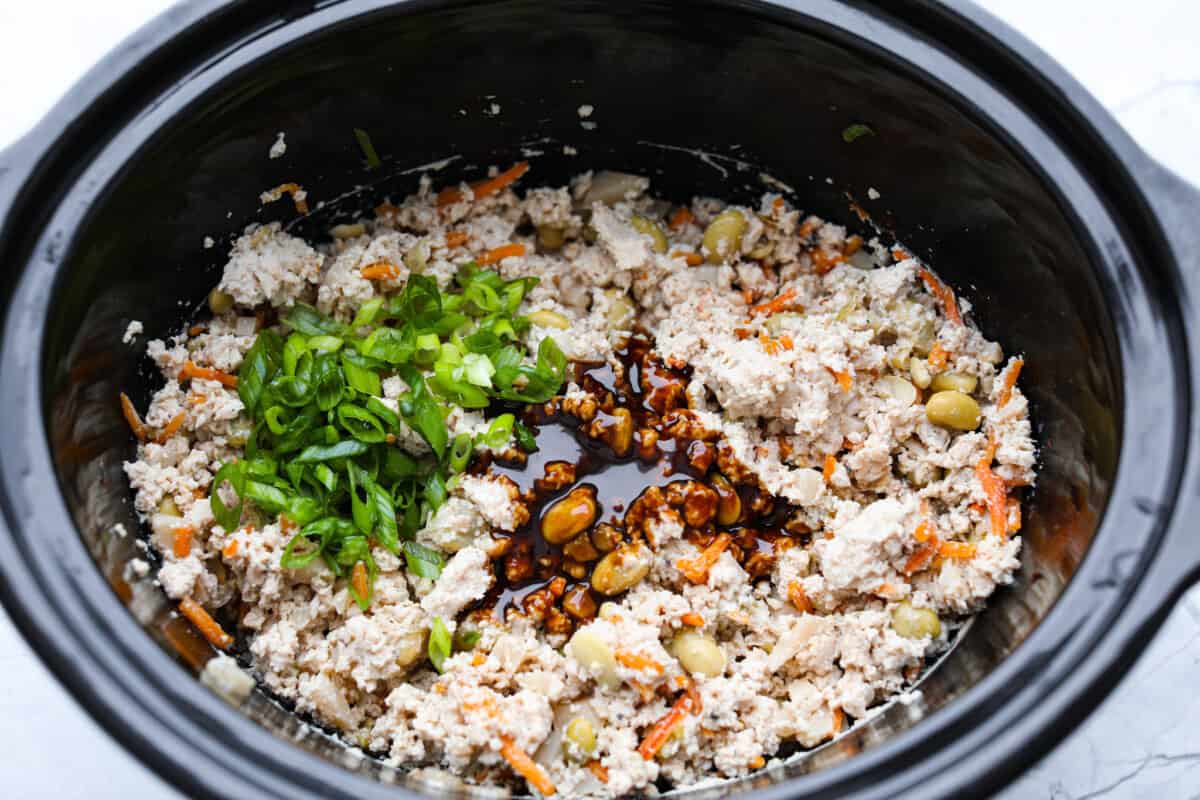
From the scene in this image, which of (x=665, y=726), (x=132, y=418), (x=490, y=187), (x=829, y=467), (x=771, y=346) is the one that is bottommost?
(x=665, y=726)

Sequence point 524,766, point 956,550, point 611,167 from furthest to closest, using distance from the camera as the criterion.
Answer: point 611,167, point 956,550, point 524,766

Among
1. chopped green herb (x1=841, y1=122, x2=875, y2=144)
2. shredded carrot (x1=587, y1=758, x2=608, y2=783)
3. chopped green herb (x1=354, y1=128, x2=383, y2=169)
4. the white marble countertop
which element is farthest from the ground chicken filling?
the white marble countertop

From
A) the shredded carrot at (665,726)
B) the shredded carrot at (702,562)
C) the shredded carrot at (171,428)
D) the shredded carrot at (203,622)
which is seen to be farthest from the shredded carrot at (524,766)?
the shredded carrot at (171,428)

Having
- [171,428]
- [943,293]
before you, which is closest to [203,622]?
[171,428]

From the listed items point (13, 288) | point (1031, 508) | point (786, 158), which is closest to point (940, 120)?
point (786, 158)

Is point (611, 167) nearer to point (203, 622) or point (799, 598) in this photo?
point (799, 598)

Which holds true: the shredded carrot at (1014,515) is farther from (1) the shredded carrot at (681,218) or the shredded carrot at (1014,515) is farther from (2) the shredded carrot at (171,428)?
(2) the shredded carrot at (171,428)
